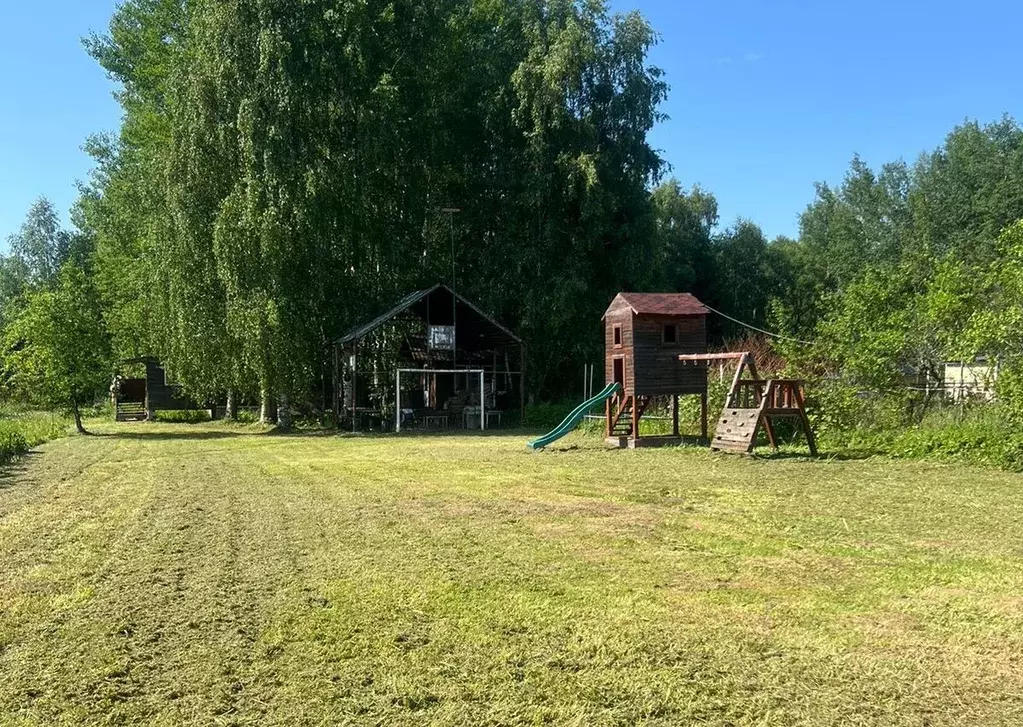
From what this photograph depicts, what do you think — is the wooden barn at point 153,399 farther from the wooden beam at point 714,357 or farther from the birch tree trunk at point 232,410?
the wooden beam at point 714,357

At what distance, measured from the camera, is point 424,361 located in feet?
99.0

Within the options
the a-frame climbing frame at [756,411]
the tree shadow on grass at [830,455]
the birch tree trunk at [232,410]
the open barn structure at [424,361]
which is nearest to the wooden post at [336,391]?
the open barn structure at [424,361]

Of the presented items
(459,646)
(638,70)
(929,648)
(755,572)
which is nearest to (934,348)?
(755,572)

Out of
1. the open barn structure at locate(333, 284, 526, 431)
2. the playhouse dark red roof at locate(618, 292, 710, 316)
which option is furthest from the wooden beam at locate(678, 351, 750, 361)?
the open barn structure at locate(333, 284, 526, 431)

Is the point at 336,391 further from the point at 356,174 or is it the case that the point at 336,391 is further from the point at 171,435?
the point at 356,174

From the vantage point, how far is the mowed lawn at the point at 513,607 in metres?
3.91

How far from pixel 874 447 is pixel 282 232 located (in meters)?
17.6

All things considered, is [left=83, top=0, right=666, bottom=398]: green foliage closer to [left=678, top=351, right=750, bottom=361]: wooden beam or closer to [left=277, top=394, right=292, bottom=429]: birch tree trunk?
[left=277, top=394, right=292, bottom=429]: birch tree trunk

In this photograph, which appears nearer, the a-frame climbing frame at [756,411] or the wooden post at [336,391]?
the a-frame climbing frame at [756,411]

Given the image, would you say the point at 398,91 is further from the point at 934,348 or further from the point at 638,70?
the point at 934,348

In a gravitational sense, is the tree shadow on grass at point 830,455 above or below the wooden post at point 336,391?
below

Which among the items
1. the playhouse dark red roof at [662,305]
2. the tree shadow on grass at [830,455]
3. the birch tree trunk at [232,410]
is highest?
the playhouse dark red roof at [662,305]

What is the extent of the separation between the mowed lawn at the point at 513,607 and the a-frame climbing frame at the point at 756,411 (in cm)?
491

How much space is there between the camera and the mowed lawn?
12.8 feet
